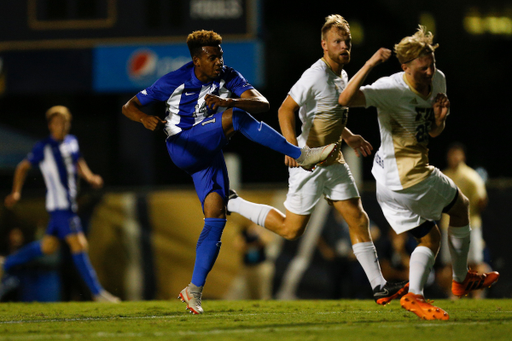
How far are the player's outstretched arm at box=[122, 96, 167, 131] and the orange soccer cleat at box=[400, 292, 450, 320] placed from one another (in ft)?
7.12

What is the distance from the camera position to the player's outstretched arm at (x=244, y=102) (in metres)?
5.14

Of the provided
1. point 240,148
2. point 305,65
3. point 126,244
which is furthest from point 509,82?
point 126,244

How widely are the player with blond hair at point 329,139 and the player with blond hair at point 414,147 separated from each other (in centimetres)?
39

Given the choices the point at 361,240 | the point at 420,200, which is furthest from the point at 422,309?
the point at 361,240

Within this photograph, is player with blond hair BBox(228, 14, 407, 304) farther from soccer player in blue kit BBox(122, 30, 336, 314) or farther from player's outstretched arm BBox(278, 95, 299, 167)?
soccer player in blue kit BBox(122, 30, 336, 314)

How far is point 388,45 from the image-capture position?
22000mm

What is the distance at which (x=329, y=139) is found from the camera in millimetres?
5609

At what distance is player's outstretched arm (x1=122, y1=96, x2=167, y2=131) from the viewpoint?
5.23 m

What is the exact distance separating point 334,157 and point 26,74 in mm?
10702

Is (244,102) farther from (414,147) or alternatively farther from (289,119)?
(414,147)

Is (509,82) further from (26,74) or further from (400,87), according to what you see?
(400,87)

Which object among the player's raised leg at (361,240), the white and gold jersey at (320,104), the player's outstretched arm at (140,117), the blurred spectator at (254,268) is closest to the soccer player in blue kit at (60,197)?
the blurred spectator at (254,268)

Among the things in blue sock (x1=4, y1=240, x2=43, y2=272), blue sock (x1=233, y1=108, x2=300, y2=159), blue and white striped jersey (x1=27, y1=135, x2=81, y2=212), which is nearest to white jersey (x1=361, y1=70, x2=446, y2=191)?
blue sock (x1=233, y1=108, x2=300, y2=159)

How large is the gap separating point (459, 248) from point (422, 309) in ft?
2.37
